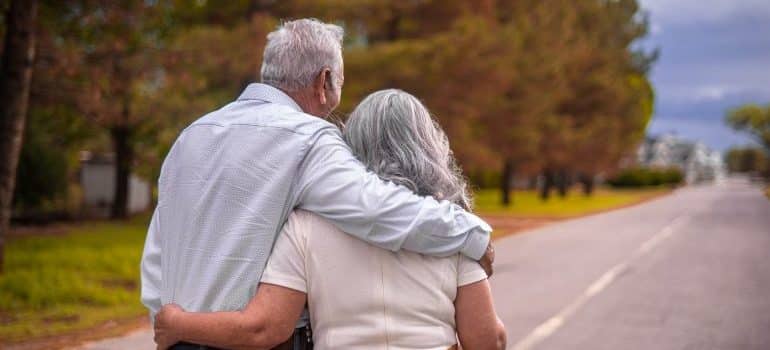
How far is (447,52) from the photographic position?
19.7 m

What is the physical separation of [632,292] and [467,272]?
8.40 m

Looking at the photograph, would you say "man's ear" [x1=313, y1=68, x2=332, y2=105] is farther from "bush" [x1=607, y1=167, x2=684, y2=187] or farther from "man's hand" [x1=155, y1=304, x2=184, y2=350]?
"bush" [x1=607, y1=167, x2=684, y2=187]

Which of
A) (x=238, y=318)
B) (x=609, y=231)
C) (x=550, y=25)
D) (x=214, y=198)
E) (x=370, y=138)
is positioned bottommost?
(x=609, y=231)

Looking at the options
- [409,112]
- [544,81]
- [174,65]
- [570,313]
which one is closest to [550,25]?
[544,81]

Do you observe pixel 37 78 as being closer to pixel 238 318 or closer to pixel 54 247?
pixel 54 247

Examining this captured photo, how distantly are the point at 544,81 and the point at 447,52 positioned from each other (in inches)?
464

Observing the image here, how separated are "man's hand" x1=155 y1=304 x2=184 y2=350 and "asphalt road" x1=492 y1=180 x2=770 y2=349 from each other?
5.12m

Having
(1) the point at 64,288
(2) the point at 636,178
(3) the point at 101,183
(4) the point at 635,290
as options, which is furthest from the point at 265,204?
(2) the point at 636,178

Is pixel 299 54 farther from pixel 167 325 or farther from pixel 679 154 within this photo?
pixel 679 154

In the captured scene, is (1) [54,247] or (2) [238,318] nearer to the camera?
(2) [238,318]

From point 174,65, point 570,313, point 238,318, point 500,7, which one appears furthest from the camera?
point 500,7

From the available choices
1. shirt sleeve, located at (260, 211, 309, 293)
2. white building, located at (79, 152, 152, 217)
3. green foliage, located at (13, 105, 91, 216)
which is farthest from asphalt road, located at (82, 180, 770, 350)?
white building, located at (79, 152, 152, 217)

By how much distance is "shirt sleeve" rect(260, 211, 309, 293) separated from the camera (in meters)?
2.02

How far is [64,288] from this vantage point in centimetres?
934
